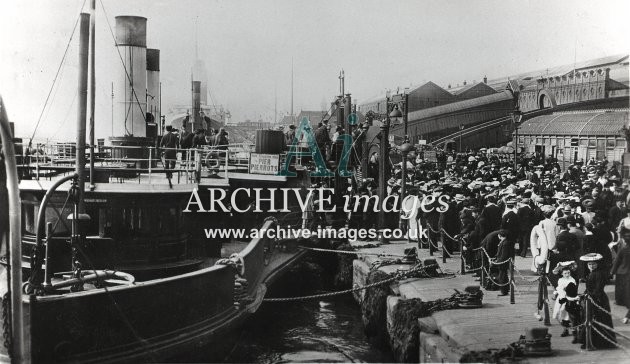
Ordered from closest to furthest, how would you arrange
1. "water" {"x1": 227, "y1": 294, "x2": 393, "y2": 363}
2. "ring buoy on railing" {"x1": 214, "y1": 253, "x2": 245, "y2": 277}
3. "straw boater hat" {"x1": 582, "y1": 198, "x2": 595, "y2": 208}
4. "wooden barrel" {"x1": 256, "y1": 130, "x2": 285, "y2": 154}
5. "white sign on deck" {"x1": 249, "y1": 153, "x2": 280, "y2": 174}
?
"ring buoy on railing" {"x1": 214, "y1": 253, "x2": 245, "y2": 277} → "water" {"x1": 227, "y1": 294, "x2": 393, "y2": 363} → "straw boater hat" {"x1": 582, "y1": 198, "x2": 595, "y2": 208} → "white sign on deck" {"x1": 249, "y1": 153, "x2": 280, "y2": 174} → "wooden barrel" {"x1": 256, "y1": 130, "x2": 285, "y2": 154}

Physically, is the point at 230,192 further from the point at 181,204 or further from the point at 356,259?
the point at 356,259

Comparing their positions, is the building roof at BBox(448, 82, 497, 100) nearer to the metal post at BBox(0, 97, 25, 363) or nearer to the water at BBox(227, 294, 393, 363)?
the water at BBox(227, 294, 393, 363)

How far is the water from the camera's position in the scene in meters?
11.3

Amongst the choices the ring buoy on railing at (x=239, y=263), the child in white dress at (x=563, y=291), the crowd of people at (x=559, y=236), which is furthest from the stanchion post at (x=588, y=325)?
the ring buoy on railing at (x=239, y=263)

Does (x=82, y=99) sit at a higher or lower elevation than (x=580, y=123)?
lower

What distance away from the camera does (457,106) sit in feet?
172

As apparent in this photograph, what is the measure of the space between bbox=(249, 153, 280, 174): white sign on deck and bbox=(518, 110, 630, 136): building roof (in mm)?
15754

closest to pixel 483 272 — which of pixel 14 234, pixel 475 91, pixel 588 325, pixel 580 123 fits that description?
pixel 588 325

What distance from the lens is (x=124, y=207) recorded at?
10484mm

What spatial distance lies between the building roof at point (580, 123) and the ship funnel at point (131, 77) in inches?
765

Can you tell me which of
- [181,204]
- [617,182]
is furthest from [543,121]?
[181,204]

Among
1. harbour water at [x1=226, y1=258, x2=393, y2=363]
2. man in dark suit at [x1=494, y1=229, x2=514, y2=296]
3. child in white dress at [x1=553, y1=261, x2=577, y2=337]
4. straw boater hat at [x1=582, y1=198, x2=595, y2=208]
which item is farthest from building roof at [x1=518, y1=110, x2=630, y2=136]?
child in white dress at [x1=553, y1=261, x2=577, y2=337]

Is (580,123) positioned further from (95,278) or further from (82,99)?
(95,278)

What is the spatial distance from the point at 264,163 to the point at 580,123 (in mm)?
20564
